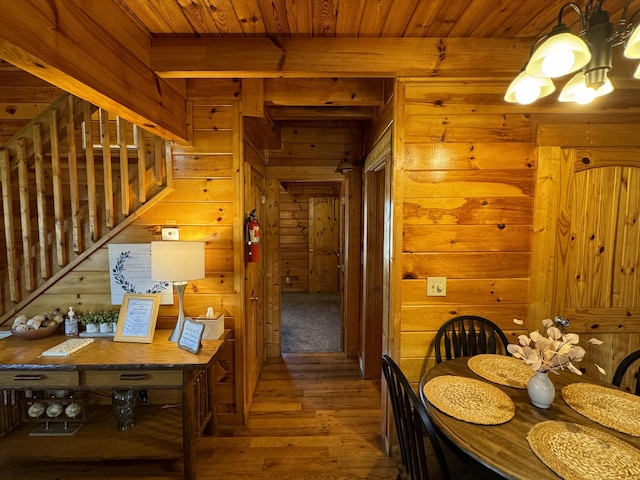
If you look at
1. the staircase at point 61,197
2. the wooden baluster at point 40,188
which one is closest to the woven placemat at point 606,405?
the staircase at point 61,197

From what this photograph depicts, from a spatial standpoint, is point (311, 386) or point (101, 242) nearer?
point (101, 242)

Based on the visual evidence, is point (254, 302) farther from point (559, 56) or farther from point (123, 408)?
point (559, 56)

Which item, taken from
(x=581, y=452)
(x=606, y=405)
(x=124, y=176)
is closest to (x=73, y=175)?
(x=124, y=176)

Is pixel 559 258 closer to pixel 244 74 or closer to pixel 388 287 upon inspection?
pixel 388 287

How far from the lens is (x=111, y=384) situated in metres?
1.66

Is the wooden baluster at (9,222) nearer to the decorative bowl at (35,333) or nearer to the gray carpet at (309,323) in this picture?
the decorative bowl at (35,333)

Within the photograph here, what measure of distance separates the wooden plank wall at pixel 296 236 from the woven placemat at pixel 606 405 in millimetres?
5327

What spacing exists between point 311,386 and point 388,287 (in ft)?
4.84

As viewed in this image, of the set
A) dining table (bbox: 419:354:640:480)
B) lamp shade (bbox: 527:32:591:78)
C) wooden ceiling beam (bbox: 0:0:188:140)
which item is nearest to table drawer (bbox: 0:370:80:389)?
wooden ceiling beam (bbox: 0:0:188:140)

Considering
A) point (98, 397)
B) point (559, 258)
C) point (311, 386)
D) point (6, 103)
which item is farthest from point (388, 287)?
point (6, 103)

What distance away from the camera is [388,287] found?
198cm

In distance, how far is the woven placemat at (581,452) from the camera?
91 centimetres

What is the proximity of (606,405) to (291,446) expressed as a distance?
182 centimetres

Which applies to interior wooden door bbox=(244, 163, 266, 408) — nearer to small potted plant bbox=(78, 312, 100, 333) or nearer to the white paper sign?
the white paper sign
